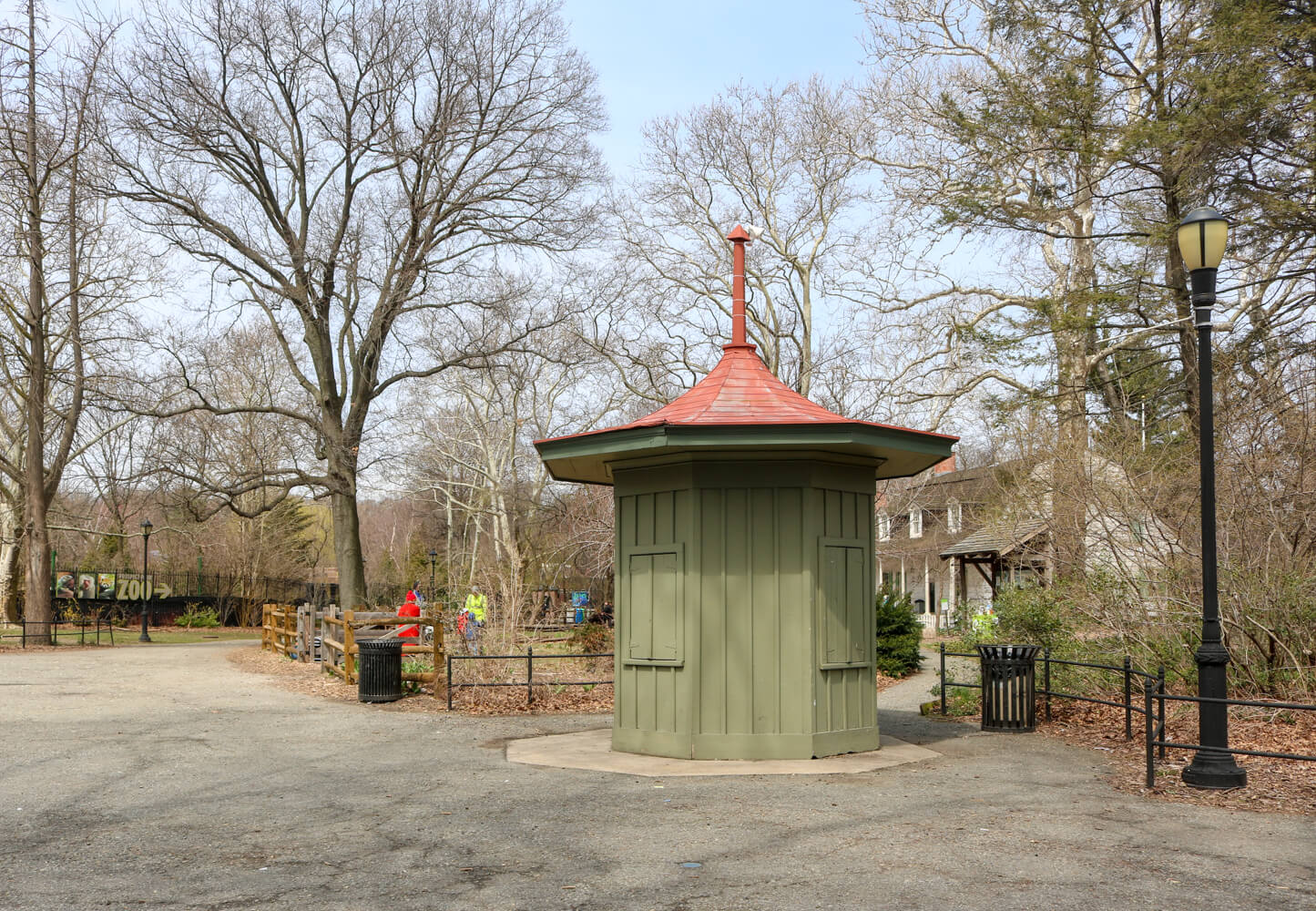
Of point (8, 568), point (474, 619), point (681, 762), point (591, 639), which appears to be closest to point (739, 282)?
point (681, 762)

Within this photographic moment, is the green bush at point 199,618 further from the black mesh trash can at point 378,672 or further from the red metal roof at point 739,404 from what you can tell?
the red metal roof at point 739,404

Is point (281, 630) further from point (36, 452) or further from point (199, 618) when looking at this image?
point (199, 618)

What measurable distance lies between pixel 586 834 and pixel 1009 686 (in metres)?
7.07

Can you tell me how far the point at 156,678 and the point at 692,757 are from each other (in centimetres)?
1377

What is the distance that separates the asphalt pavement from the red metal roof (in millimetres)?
3267

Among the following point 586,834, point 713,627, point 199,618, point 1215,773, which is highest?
point 713,627

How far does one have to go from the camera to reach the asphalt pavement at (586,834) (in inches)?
233

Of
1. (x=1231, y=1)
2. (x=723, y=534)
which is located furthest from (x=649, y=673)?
(x=1231, y=1)

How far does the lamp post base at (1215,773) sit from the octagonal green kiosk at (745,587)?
126 inches

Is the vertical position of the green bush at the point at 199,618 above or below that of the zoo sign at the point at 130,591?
below

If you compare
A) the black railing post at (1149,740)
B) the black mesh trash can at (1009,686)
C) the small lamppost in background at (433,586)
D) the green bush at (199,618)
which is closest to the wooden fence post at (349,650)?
the small lamppost in background at (433,586)

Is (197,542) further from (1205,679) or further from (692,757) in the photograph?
(1205,679)

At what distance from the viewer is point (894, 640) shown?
21922 millimetres

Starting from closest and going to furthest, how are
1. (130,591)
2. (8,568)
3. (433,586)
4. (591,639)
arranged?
(591,639)
(433,586)
(130,591)
(8,568)
